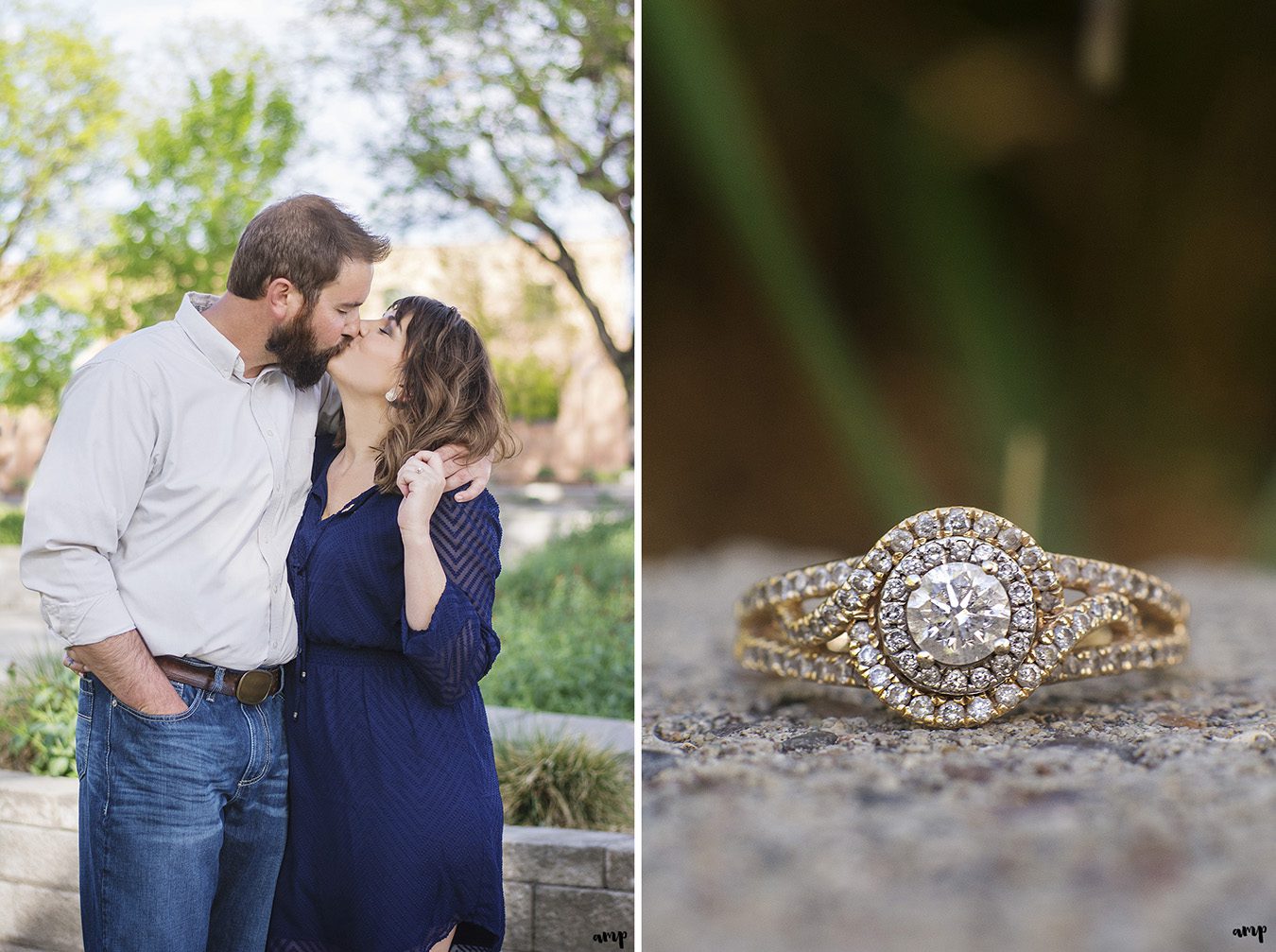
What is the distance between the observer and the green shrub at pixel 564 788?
1.81 m

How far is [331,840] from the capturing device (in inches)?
42.5

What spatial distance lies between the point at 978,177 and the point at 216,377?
192 cm

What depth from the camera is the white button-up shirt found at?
98cm

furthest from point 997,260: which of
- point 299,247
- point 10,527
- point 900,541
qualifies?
point 10,527

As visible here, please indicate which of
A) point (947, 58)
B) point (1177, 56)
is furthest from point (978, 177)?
point (1177, 56)

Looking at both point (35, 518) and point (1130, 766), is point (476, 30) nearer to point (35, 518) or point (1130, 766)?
point (35, 518)

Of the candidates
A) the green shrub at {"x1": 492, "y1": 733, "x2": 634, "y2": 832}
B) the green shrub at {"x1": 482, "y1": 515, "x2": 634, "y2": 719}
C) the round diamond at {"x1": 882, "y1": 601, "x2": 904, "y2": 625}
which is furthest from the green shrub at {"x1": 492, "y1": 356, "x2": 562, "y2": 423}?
the round diamond at {"x1": 882, "y1": 601, "x2": 904, "y2": 625}

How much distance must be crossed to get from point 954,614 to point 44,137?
264 cm

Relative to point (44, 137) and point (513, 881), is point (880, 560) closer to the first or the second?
point (513, 881)

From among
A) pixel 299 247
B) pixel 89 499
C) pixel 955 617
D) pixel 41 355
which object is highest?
pixel 41 355

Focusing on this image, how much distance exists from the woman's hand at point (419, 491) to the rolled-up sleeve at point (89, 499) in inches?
10.3

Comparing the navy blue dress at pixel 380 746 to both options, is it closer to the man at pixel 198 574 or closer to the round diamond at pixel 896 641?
the man at pixel 198 574

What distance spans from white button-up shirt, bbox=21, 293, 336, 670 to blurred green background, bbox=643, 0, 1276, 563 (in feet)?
4.91

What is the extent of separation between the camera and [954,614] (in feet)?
3.61
